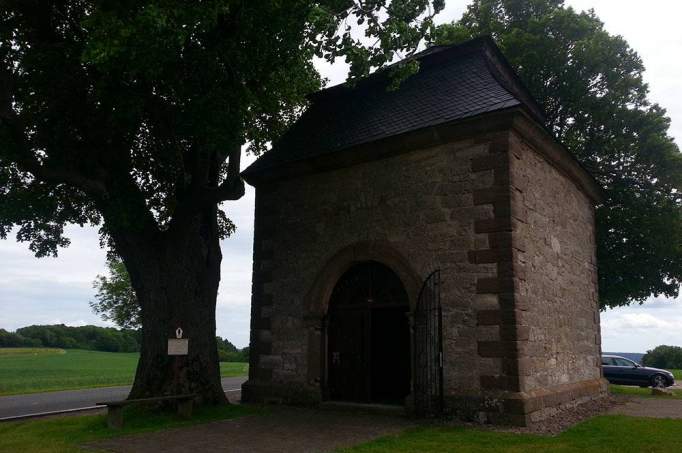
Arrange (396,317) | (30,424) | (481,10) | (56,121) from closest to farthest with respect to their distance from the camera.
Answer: (30,424), (56,121), (396,317), (481,10)

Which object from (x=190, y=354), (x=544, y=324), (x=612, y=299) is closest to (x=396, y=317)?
(x=544, y=324)

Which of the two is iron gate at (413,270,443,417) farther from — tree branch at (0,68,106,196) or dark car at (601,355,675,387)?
dark car at (601,355,675,387)

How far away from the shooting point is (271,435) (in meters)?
8.45

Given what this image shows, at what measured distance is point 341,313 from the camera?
38.7 feet

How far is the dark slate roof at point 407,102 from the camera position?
10750 mm

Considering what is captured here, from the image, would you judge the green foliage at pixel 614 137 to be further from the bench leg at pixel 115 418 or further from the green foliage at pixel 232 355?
the green foliage at pixel 232 355

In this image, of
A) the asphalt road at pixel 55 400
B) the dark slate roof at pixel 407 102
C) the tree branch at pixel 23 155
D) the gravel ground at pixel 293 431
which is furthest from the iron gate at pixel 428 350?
the asphalt road at pixel 55 400

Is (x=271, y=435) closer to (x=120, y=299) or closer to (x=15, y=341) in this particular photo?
(x=120, y=299)

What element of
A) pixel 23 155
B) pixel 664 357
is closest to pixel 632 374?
pixel 664 357

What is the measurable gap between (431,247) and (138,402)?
568 cm

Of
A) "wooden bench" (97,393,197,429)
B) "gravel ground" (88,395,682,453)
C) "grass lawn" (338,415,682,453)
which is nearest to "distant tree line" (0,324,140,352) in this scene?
"wooden bench" (97,393,197,429)

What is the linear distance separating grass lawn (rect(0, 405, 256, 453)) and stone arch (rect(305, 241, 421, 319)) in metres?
2.42

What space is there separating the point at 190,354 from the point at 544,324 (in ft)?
21.9

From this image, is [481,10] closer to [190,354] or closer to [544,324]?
[544,324]
